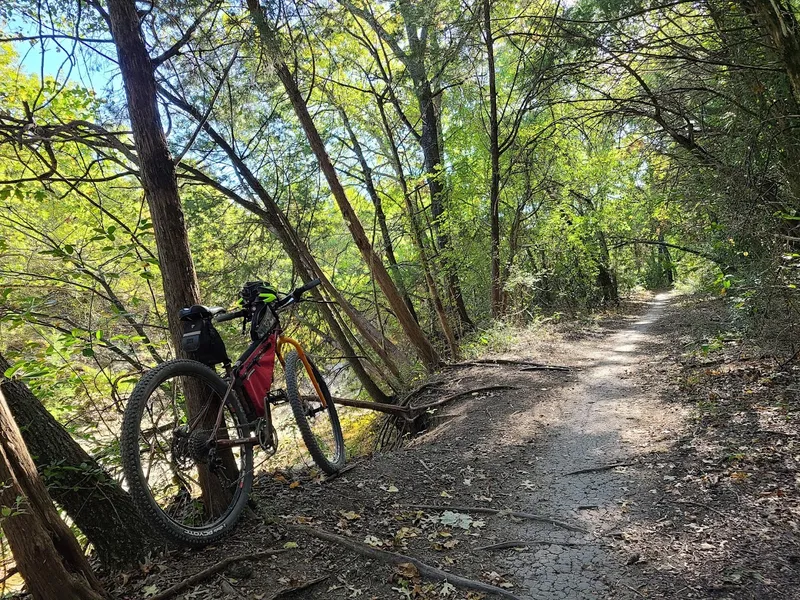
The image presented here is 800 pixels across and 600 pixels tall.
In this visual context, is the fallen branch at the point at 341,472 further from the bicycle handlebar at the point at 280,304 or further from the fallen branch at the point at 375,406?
the bicycle handlebar at the point at 280,304

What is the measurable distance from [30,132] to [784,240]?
746 centimetres

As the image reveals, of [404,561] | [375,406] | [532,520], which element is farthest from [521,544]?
[375,406]

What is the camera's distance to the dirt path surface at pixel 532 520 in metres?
2.51

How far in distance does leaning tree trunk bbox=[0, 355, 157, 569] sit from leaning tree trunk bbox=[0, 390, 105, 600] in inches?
26.1

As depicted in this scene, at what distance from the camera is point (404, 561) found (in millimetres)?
2736

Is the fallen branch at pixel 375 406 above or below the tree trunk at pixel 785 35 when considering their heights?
below

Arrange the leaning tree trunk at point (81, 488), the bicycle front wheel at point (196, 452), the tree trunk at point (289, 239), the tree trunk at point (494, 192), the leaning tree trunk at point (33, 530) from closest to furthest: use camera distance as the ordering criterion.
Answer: the leaning tree trunk at point (33, 530) < the leaning tree trunk at point (81, 488) < the bicycle front wheel at point (196, 452) < the tree trunk at point (289, 239) < the tree trunk at point (494, 192)

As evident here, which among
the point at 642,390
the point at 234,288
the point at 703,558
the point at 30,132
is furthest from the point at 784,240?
the point at 234,288

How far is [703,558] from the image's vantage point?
8.71 feet

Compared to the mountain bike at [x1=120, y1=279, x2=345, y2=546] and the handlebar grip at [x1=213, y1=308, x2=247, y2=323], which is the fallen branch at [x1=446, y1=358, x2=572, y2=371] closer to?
the mountain bike at [x1=120, y1=279, x2=345, y2=546]

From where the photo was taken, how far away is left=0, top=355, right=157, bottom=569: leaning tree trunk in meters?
2.62

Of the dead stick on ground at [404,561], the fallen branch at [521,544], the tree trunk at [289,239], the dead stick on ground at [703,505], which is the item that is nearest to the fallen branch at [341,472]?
the dead stick on ground at [404,561]

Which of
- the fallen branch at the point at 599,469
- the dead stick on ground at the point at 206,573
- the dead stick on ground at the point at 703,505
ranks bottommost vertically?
the fallen branch at the point at 599,469

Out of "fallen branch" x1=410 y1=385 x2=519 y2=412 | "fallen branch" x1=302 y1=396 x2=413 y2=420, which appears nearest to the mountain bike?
"fallen branch" x1=302 y1=396 x2=413 y2=420
